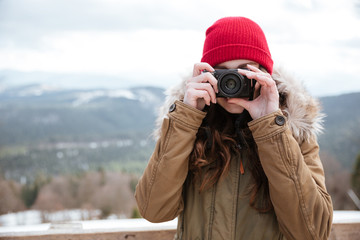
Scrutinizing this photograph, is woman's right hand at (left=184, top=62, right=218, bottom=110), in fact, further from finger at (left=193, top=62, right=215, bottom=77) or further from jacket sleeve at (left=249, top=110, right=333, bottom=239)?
jacket sleeve at (left=249, top=110, right=333, bottom=239)

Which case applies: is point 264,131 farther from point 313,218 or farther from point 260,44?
point 260,44

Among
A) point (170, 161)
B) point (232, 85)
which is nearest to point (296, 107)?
point (232, 85)

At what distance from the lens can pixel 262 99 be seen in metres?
1.37

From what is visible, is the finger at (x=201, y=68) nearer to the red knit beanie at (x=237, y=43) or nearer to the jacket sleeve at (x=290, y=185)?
the red knit beanie at (x=237, y=43)

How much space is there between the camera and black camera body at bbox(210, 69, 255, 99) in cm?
133

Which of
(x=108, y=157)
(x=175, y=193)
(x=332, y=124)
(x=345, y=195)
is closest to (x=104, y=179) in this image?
(x=108, y=157)

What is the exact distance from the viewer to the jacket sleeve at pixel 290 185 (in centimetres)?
121

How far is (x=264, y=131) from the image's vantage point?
4.12 feet

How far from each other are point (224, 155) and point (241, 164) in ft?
0.28

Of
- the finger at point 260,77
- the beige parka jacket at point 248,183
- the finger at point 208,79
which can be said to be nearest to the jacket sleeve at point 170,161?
the beige parka jacket at point 248,183

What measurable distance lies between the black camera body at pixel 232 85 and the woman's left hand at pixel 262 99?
28 millimetres

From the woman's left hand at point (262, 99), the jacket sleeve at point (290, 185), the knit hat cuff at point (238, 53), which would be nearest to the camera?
the jacket sleeve at point (290, 185)

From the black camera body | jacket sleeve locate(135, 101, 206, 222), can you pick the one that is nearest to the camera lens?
the black camera body

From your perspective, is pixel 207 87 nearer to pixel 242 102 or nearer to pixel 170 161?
pixel 242 102
